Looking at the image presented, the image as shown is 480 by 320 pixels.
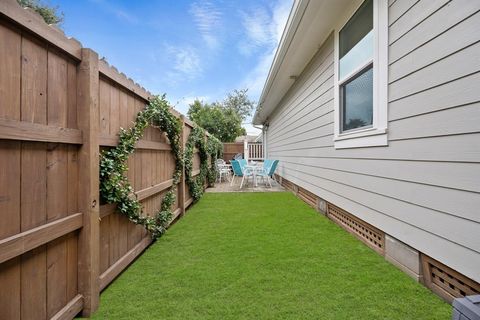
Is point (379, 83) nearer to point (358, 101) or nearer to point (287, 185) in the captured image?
point (358, 101)

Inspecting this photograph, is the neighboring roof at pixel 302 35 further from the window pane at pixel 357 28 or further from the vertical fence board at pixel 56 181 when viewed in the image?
the vertical fence board at pixel 56 181

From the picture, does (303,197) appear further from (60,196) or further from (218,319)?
(60,196)

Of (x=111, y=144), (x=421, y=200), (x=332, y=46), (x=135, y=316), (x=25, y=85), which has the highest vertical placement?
(x=332, y=46)

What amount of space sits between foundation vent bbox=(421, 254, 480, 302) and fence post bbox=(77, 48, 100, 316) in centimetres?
235

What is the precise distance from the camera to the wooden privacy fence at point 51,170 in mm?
1132

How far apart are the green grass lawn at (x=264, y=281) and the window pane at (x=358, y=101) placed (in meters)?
1.42

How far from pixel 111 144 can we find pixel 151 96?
115 centimetres

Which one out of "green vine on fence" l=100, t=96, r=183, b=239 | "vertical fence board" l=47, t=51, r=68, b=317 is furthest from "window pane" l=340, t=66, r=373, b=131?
"vertical fence board" l=47, t=51, r=68, b=317

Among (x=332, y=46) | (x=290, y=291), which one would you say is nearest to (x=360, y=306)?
(x=290, y=291)

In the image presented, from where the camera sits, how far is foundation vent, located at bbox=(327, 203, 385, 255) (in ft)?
8.54

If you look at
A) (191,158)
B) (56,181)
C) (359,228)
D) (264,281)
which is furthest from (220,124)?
(56,181)

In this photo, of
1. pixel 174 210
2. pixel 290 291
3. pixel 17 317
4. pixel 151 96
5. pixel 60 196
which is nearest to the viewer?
pixel 17 317

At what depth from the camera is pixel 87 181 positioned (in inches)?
63.6

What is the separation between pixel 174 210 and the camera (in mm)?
3820
